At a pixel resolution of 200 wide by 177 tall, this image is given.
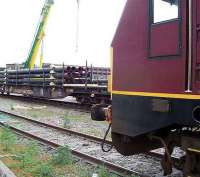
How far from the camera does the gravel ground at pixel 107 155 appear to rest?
7.58 m

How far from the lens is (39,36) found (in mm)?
28375

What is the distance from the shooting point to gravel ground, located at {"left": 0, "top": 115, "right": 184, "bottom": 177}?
24.9 feet

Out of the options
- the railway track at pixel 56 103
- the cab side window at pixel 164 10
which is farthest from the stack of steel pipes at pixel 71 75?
the cab side window at pixel 164 10

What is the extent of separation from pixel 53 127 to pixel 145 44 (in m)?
8.03

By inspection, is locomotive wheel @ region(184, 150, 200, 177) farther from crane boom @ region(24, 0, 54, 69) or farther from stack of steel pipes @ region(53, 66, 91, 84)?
crane boom @ region(24, 0, 54, 69)

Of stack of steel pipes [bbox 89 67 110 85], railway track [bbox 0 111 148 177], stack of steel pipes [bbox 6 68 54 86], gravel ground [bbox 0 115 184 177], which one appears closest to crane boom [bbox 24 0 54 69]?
stack of steel pipes [bbox 6 68 54 86]

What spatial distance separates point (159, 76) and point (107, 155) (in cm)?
385

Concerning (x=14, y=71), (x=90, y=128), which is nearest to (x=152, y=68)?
(x=90, y=128)

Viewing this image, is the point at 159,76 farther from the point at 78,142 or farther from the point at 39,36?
the point at 39,36

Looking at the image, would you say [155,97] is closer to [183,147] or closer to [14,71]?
[183,147]

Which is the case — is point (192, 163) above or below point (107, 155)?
above

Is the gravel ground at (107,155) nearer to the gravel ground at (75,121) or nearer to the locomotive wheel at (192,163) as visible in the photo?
the gravel ground at (75,121)

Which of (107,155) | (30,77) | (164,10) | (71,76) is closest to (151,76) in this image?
(164,10)

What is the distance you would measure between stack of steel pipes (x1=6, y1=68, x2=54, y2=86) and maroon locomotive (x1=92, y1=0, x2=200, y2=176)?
52.6ft
